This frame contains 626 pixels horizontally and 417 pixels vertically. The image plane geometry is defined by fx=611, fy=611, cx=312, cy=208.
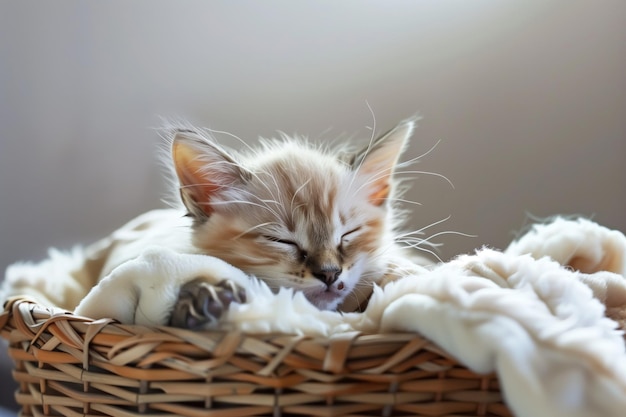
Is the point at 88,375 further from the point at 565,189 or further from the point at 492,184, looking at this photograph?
the point at 565,189

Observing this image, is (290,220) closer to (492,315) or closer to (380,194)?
(380,194)

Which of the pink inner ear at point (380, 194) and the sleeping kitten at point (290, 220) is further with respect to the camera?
Answer: the pink inner ear at point (380, 194)

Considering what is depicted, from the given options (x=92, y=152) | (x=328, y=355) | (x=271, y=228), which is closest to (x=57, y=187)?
(x=92, y=152)

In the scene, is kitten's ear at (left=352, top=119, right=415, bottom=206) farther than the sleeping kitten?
Yes

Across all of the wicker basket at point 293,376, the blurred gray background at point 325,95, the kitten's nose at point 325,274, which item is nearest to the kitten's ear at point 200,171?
the kitten's nose at point 325,274

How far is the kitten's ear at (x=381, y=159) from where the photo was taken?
3.50ft

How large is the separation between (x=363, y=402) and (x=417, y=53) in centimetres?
127

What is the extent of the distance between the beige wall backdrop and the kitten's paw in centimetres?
107

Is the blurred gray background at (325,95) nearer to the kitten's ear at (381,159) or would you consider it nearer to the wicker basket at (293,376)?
the kitten's ear at (381,159)

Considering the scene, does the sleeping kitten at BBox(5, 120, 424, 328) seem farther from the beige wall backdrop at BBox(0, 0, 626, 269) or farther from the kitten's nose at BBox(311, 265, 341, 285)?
Answer: the beige wall backdrop at BBox(0, 0, 626, 269)

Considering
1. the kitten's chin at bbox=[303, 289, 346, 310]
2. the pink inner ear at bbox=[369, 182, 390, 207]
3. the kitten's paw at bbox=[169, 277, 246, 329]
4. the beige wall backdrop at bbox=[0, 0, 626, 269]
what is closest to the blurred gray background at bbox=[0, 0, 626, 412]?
the beige wall backdrop at bbox=[0, 0, 626, 269]

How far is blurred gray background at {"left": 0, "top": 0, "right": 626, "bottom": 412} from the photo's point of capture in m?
1.64

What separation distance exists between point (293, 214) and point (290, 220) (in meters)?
0.01

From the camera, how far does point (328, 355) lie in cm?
62
